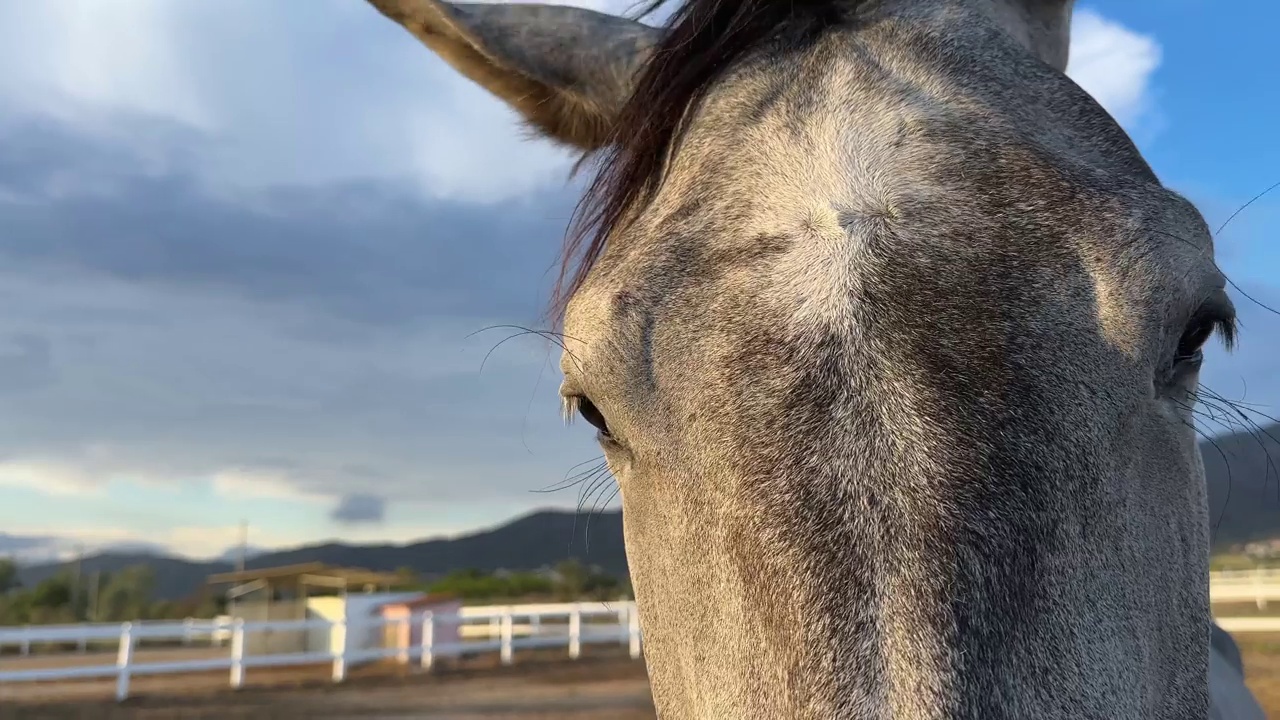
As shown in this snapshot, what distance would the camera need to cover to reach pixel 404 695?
1249 centimetres

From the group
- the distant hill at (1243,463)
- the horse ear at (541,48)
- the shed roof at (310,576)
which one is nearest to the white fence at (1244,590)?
the distant hill at (1243,463)

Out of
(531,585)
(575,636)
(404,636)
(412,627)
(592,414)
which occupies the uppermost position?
(592,414)

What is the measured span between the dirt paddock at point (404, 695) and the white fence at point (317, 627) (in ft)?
1.09

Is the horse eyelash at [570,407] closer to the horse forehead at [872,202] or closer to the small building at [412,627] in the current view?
the horse forehead at [872,202]

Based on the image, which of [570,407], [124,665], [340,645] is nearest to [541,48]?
[570,407]

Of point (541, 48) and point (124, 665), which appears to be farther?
point (124, 665)

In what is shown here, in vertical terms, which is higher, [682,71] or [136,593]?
[682,71]

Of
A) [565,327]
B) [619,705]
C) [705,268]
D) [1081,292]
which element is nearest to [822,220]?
[705,268]

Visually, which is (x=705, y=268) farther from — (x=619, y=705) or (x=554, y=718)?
(x=619, y=705)

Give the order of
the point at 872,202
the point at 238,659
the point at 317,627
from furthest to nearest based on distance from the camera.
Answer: the point at 317,627
the point at 238,659
the point at 872,202

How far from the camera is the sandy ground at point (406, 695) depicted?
422 inches

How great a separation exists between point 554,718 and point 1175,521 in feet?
33.4

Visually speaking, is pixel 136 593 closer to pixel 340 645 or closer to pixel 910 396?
pixel 340 645

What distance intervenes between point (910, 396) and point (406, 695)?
1275 centimetres
